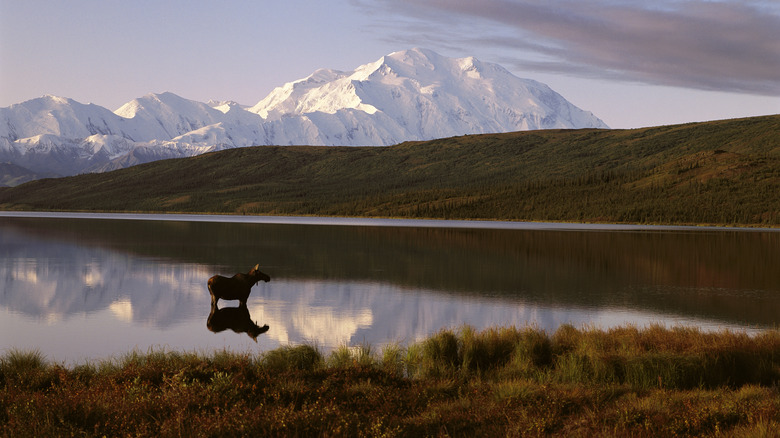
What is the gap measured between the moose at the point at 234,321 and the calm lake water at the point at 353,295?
162 millimetres

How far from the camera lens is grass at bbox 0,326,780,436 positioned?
11875 millimetres

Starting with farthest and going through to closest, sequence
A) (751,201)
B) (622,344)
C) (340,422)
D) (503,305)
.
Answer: (751,201) < (503,305) < (622,344) < (340,422)

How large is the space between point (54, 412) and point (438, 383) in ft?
24.9

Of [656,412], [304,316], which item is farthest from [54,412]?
[304,316]

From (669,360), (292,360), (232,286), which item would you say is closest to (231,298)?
(232,286)

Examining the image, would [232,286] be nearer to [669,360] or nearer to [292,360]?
[292,360]

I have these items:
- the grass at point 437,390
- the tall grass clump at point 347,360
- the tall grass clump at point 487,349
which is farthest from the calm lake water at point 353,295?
the grass at point 437,390

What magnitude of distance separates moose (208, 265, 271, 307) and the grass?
11.0 metres

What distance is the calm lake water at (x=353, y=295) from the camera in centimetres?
2502

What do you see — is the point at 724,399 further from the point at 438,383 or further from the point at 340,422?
the point at 340,422

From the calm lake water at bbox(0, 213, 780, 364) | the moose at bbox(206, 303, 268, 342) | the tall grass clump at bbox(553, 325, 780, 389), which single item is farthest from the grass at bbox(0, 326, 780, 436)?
the moose at bbox(206, 303, 268, 342)

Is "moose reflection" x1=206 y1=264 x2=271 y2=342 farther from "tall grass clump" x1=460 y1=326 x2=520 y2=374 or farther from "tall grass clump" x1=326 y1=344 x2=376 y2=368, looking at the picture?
"tall grass clump" x1=460 y1=326 x2=520 y2=374

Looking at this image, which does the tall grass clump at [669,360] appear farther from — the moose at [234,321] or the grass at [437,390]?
the moose at [234,321]

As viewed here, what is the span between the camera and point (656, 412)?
13.0m
